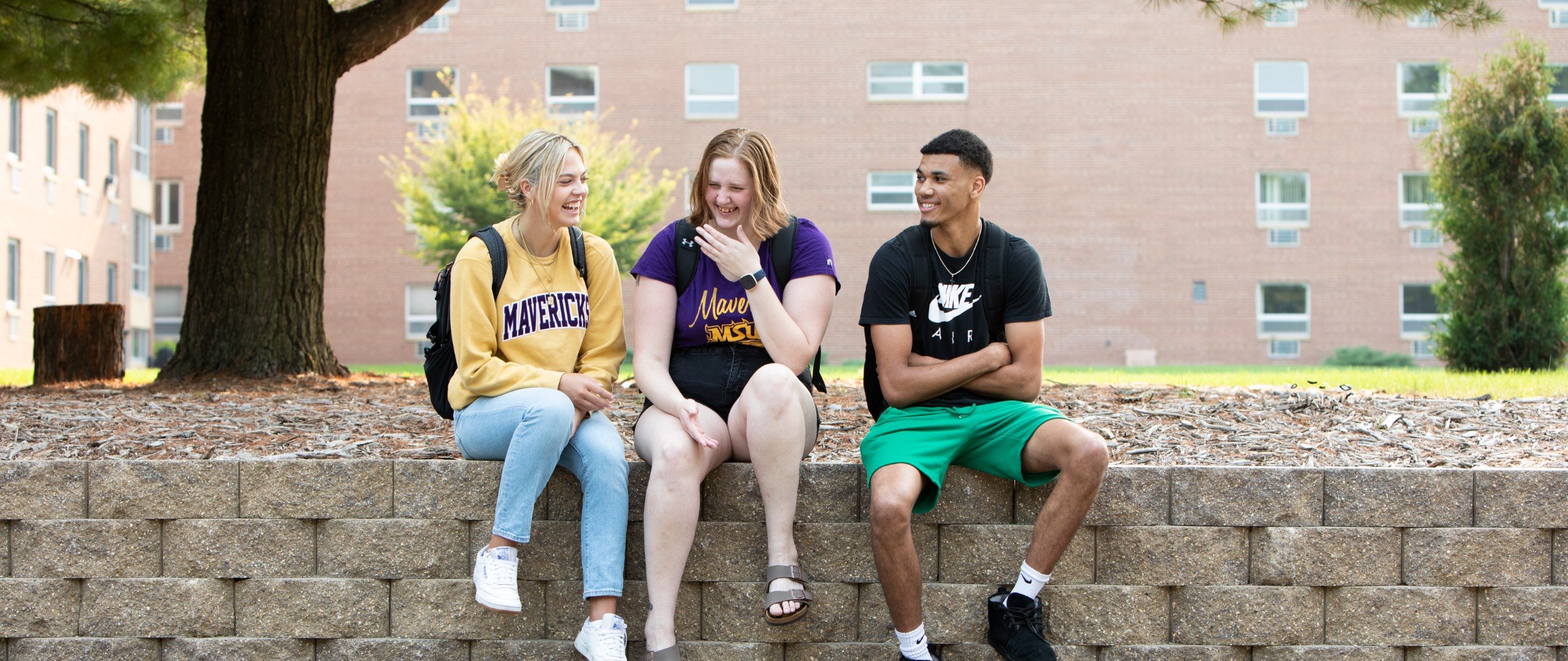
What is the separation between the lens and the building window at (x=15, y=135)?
22.7 meters

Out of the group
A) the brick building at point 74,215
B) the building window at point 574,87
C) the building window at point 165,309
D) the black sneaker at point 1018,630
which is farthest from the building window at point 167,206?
the black sneaker at point 1018,630

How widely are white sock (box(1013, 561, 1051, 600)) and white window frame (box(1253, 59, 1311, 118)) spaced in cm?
2692

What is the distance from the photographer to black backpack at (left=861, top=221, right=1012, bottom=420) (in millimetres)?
4043

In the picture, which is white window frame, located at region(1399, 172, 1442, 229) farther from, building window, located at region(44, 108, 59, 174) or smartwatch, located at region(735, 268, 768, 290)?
building window, located at region(44, 108, 59, 174)

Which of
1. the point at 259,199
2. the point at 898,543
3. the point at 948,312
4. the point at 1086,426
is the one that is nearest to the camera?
the point at 898,543

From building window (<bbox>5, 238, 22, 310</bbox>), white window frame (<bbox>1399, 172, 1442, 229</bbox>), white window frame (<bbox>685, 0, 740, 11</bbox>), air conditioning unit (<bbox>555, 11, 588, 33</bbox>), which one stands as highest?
white window frame (<bbox>685, 0, 740, 11</bbox>)

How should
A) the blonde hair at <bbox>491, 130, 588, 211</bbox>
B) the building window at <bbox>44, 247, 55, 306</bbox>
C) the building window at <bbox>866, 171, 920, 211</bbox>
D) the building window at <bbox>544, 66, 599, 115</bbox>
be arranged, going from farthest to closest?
the building window at <bbox>544, 66, 599, 115</bbox>, the building window at <bbox>866, 171, 920, 211</bbox>, the building window at <bbox>44, 247, 55, 306</bbox>, the blonde hair at <bbox>491, 130, 588, 211</bbox>

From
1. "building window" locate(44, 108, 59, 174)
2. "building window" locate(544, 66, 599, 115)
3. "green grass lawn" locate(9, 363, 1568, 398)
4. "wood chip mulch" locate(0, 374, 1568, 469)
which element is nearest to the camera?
"wood chip mulch" locate(0, 374, 1568, 469)

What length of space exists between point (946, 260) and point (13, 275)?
981 inches

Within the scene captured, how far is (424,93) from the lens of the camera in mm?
29156

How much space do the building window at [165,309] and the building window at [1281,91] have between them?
26290mm

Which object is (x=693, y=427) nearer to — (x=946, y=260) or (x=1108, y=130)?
(x=946, y=260)

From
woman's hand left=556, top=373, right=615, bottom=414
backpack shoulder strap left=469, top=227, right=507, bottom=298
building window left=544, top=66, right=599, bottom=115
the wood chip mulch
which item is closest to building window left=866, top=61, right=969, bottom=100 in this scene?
building window left=544, top=66, right=599, bottom=115


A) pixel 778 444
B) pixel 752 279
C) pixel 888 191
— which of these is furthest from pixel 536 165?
pixel 888 191
